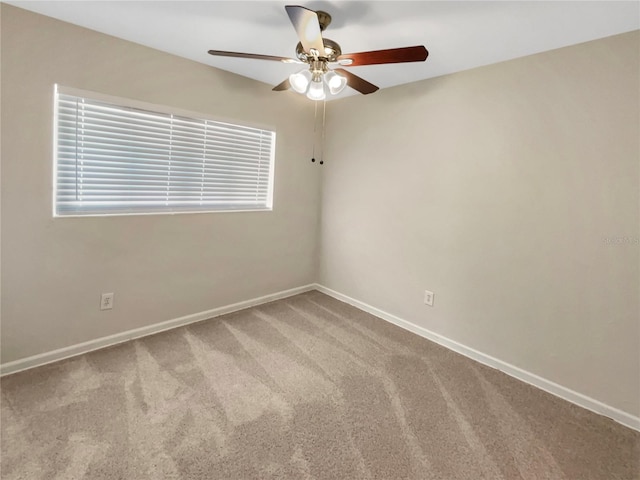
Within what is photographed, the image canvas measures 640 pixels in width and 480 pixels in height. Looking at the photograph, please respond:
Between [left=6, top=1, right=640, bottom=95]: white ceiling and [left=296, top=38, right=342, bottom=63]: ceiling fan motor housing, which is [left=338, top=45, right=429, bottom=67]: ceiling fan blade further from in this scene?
[left=6, top=1, right=640, bottom=95]: white ceiling

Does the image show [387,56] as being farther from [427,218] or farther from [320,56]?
[427,218]

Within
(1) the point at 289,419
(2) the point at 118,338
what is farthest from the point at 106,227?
(1) the point at 289,419

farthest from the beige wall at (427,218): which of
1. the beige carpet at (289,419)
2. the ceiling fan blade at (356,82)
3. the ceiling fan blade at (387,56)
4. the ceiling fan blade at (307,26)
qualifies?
the ceiling fan blade at (307,26)

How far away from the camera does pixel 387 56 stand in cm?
162

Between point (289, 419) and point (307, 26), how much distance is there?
6.45 feet

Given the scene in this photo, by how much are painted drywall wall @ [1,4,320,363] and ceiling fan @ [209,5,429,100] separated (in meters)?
0.93

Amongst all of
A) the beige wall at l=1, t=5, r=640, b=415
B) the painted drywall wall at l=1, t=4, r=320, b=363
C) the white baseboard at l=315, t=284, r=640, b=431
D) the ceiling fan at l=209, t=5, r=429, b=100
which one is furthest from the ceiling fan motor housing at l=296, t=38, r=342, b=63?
the white baseboard at l=315, t=284, r=640, b=431

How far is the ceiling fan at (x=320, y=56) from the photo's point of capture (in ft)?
4.76

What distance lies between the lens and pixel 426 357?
2.50m

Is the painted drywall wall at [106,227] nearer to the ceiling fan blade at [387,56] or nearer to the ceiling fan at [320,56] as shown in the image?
the ceiling fan at [320,56]

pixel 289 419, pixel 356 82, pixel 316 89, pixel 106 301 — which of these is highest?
pixel 356 82

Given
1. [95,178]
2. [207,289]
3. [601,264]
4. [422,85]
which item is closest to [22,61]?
[95,178]

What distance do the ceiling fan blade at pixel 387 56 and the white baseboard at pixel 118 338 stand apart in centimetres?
235

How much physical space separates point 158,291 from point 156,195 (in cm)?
77
